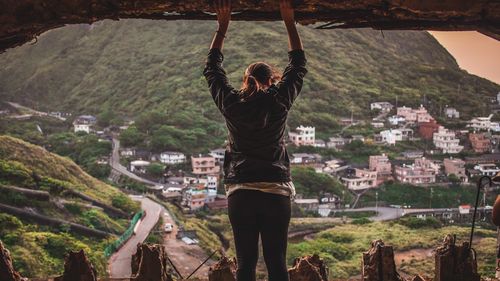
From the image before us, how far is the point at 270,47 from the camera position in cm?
2491

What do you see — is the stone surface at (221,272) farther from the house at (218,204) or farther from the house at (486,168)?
the house at (218,204)

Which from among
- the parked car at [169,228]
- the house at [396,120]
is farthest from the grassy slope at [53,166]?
the house at [396,120]

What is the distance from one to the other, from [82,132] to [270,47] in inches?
346

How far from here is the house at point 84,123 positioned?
73.9 ft

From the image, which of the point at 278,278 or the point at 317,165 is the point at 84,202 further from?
the point at 278,278

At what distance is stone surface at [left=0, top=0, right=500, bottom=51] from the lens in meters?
2.52

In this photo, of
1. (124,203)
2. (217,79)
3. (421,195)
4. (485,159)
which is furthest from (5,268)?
(421,195)

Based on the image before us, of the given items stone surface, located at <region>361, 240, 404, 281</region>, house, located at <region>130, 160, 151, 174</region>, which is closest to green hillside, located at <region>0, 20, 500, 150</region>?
house, located at <region>130, 160, 151, 174</region>

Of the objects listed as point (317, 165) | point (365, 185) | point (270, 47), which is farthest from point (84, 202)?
point (270, 47)

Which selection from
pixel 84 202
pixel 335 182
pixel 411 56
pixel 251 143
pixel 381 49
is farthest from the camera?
pixel 381 49

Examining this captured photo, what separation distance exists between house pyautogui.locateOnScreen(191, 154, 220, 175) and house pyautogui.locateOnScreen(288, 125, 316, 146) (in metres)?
3.05

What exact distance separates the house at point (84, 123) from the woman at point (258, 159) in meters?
20.9

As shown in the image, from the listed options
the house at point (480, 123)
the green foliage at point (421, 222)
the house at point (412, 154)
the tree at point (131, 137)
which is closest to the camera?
the green foliage at point (421, 222)

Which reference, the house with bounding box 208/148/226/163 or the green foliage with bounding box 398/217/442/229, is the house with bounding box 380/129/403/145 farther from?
the house with bounding box 208/148/226/163
